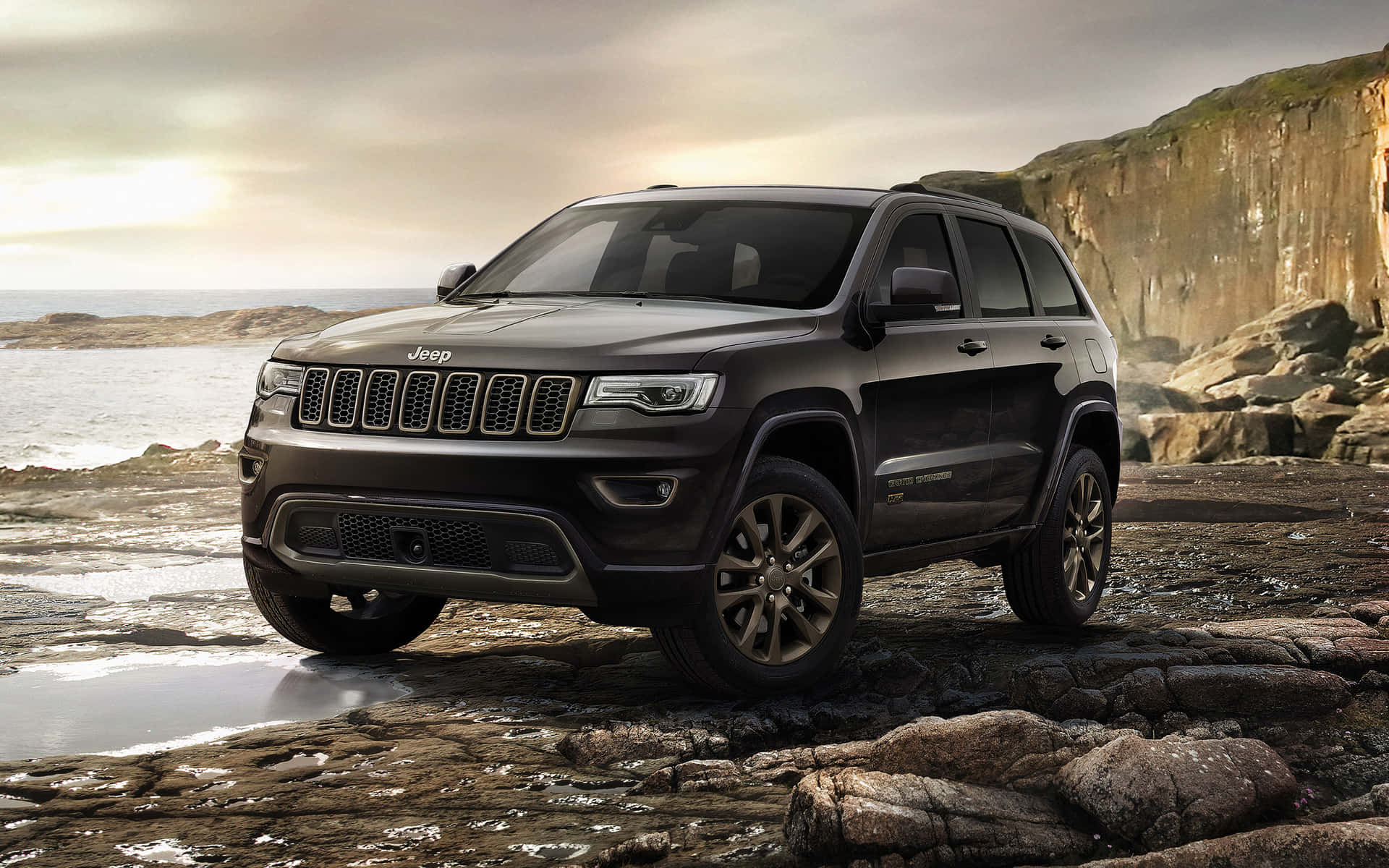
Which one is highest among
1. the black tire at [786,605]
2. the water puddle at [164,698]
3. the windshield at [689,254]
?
the windshield at [689,254]

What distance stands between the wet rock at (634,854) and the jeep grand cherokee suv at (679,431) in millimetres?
1191

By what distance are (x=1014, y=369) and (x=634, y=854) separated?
11.8 ft

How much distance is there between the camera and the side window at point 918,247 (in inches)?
245

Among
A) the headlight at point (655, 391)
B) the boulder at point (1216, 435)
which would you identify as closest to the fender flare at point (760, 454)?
the headlight at point (655, 391)

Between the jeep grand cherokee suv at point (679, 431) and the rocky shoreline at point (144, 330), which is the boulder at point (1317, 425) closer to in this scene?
the jeep grand cherokee suv at point (679, 431)

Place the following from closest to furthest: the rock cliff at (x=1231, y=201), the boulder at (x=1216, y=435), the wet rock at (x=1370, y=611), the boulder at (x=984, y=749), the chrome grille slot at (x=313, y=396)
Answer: the boulder at (x=984, y=749) < the chrome grille slot at (x=313, y=396) < the wet rock at (x=1370, y=611) < the boulder at (x=1216, y=435) < the rock cliff at (x=1231, y=201)

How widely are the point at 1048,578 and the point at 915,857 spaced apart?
11.9 ft

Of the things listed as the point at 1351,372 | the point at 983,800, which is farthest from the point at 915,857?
the point at 1351,372

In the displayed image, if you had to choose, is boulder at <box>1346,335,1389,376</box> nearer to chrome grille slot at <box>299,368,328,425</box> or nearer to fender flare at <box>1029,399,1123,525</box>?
fender flare at <box>1029,399,1123,525</box>

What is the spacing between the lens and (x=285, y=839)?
4.01m

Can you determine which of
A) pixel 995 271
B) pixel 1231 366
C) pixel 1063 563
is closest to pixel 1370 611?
pixel 1063 563

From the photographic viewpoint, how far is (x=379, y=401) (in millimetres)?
5223

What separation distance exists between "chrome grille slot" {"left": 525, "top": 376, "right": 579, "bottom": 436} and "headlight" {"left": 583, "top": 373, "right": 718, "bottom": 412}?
60 millimetres

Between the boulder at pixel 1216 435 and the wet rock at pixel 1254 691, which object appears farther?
the boulder at pixel 1216 435
